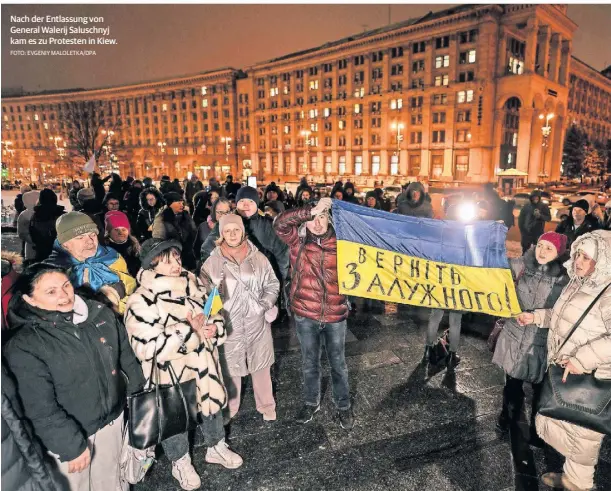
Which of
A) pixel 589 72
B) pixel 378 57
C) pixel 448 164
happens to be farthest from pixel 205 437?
pixel 589 72

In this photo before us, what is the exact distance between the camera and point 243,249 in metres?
3.92

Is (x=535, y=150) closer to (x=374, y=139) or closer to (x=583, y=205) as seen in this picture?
(x=374, y=139)

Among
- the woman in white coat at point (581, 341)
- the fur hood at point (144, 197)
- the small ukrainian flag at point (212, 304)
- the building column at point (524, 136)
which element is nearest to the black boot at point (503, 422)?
the woman in white coat at point (581, 341)

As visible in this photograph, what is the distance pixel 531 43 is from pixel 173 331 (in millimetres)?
72336

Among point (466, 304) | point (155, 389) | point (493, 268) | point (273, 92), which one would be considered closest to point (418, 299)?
point (466, 304)

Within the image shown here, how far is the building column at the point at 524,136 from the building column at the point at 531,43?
20.4ft

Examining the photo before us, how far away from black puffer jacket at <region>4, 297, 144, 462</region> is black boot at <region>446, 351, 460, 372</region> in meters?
4.10

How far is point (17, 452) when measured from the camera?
2.29m

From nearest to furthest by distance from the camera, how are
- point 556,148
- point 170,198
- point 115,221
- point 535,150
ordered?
point 115,221
point 170,198
point 535,150
point 556,148

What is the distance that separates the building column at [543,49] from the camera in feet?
202

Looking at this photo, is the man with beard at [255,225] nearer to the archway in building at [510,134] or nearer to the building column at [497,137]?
the building column at [497,137]

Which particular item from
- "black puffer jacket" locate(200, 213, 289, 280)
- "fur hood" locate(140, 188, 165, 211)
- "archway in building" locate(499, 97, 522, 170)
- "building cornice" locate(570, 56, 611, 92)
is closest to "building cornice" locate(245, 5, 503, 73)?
"archway in building" locate(499, 97, 522, 170)

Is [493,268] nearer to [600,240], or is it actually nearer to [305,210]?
[600,240]

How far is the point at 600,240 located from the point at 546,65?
73.6 m
